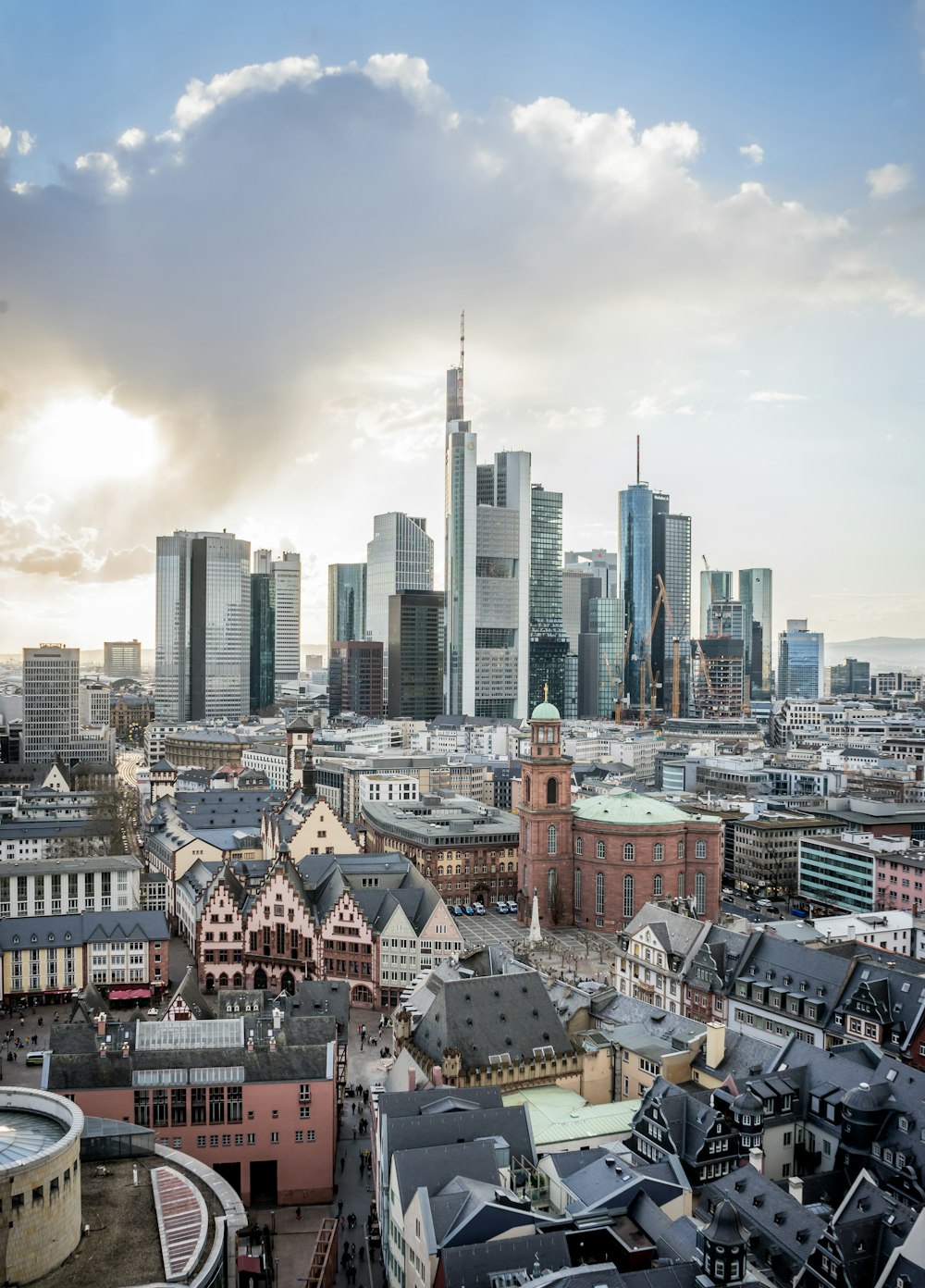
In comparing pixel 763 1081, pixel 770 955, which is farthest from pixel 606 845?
pixel 763 1081

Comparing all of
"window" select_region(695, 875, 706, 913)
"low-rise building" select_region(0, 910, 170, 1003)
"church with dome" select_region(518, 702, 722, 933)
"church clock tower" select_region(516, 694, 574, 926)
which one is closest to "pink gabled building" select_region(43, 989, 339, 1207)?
"low-rise building" select_region(0, 910, 170, 1003)

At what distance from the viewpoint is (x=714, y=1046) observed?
55.1m

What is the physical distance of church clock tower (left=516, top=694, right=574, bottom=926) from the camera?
11025cm

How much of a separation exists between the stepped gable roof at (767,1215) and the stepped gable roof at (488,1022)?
583 inches

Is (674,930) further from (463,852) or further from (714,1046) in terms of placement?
(463,852)

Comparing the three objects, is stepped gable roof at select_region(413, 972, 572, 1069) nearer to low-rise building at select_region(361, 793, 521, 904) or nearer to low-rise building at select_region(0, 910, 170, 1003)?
low-rise building at select_region(0, 910, 170, 1003)

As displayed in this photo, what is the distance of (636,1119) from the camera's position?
49500 millimetres

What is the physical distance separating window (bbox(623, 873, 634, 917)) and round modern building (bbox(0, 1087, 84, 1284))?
73.4 meters

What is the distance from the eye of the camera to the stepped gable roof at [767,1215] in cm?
3988

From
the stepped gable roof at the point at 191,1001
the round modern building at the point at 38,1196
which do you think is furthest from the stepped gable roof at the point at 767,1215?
the stepped gable roof at the point at 191,1001

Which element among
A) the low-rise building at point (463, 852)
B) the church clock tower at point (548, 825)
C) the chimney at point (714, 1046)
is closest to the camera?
the chimney at point (714, 1046)

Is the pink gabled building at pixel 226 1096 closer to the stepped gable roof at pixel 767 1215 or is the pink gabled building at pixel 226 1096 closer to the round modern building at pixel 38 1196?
the round modern building at pixel 38 1196

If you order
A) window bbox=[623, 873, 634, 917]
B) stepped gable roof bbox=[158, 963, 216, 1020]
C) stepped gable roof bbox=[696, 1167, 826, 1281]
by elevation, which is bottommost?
window bbox=[623, 873, 634, 917]

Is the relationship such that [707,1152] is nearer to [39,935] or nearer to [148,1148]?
[148,1148]
